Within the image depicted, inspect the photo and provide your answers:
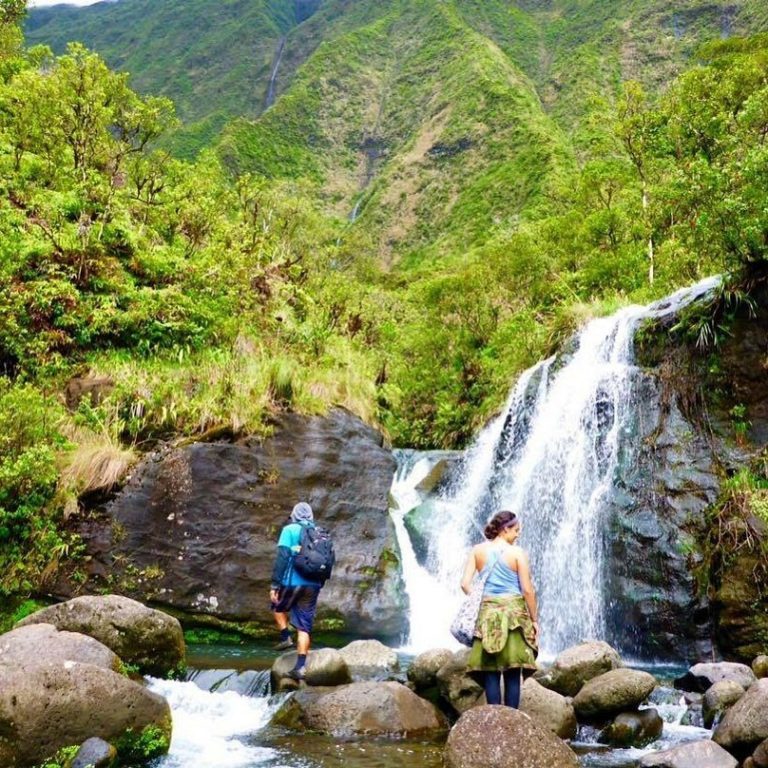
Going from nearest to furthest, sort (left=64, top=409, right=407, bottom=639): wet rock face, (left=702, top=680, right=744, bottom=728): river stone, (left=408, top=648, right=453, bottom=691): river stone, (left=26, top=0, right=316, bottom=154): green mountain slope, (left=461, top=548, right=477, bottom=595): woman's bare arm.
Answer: (left=461, top=548, right=477, bottom=595): woman's bare arm → (left=702, top=680, right=744, bottom=728): river stone → (left=408, top=648, right=453, bottom=691): river stone → (left=64, top=409, right=407, bottom=639): wet rock face → (left=26, top=0, right=316, bottom=154): green mountain slope

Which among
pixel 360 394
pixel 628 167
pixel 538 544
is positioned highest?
pixel 628 167

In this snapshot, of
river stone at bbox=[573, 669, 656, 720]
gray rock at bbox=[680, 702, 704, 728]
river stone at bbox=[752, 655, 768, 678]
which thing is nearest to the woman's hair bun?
river stone at bbox=[573, 669, 656, 720]

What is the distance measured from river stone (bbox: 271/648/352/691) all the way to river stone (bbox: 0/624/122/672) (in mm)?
2125

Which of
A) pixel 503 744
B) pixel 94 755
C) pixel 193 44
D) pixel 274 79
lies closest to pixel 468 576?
pixel 503 744

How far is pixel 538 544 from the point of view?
13523mm

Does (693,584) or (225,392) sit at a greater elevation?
(225,392)

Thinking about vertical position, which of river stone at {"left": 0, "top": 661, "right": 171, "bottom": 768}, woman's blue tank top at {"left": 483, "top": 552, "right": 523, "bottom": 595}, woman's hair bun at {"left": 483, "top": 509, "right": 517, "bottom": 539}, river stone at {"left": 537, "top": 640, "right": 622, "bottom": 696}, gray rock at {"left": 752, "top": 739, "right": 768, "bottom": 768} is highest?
woman's hair bun at {"left": 483, "top": 509, "right": 517, "bottom": 539}

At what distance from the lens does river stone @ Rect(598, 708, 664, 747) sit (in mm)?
7473

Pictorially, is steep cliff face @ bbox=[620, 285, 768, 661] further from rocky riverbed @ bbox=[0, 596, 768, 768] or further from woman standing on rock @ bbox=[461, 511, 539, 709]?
woman standing on rock @ bbox=[461, 511, 539, 709]

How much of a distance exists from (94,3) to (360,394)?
712 ft

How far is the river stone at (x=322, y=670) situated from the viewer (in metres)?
8.32

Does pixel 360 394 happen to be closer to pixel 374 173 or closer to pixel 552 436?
pixel 552 436

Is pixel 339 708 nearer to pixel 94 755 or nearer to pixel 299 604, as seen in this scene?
pixel 299 604

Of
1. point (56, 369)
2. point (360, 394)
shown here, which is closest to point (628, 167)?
point (360, 394)
